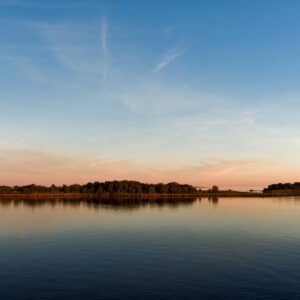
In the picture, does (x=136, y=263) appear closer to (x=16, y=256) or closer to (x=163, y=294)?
(x=163, y=294)

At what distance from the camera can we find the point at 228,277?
5766 centimetres

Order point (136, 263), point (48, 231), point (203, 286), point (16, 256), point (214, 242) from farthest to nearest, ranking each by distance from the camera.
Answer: point (48, 231) < point (214, 242) < point (16, 256) < point (136, 263) < point (203, 286)

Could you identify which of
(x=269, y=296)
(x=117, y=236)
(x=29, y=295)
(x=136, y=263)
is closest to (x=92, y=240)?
(x=117, y=236)

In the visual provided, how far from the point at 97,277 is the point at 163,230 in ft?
183

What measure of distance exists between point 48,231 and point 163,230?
34.5m

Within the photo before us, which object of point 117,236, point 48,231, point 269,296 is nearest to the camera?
point 269,296

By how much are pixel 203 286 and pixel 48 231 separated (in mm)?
66967

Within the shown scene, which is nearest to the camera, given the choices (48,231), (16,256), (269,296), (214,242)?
(269,296)

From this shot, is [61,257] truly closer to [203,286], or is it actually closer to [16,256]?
[16,256]

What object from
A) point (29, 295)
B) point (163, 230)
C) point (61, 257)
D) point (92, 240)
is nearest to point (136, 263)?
point (61, 257)

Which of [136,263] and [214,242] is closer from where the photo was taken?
[136,263]

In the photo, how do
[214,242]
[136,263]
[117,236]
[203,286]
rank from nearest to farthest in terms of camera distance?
[203,286]
[136,263]
[214,242]
[117,236]

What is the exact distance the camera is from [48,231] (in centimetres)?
10819

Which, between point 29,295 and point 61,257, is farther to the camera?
point 61,257
